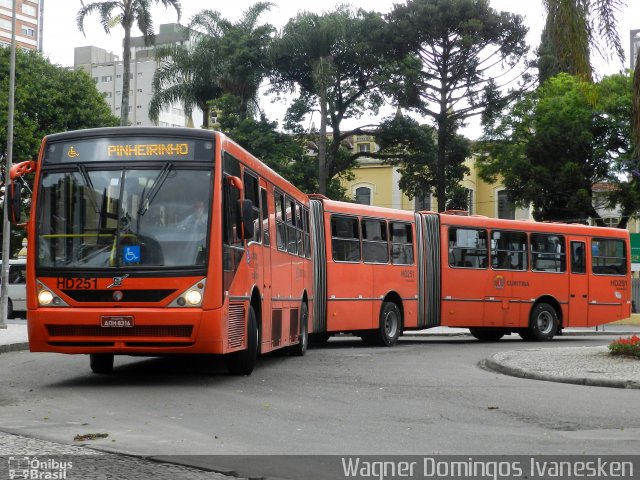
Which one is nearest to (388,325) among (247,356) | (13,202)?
(247,356)

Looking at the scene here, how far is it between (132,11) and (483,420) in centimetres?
3727

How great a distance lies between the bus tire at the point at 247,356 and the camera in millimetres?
14836

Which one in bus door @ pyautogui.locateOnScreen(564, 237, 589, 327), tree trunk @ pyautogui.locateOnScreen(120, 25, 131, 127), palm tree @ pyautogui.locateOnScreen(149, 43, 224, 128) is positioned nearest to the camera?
bus door @ pyautogui.locateOnScreen(564, 237, 589, 327)

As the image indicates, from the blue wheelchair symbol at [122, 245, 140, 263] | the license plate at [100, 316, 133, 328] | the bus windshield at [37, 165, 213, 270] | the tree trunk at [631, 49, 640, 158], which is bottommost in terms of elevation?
the license plate at [100, 316, 133, 328]

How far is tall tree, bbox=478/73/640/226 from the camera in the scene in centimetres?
5603

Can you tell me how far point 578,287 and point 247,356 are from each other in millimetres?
15293

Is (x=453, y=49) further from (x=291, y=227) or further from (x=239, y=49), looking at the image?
(x=291, y=227)

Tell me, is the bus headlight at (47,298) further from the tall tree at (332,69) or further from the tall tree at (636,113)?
the tall tree at (332,69)

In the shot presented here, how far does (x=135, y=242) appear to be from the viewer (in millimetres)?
13195

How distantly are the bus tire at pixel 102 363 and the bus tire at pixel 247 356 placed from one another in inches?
67.9

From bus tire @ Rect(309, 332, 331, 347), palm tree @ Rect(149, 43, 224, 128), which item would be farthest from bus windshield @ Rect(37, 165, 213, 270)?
palm tree @ Rect(149, 43, 224, 128)

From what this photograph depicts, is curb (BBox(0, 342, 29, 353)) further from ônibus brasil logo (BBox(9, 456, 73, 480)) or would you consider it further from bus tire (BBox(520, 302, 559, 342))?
ônibus brasil logo (BBox(9, 456, 73, 480))

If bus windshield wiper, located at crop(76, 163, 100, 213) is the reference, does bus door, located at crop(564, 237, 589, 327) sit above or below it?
below

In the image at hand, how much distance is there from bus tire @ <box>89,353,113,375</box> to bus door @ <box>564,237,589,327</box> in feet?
51.0
